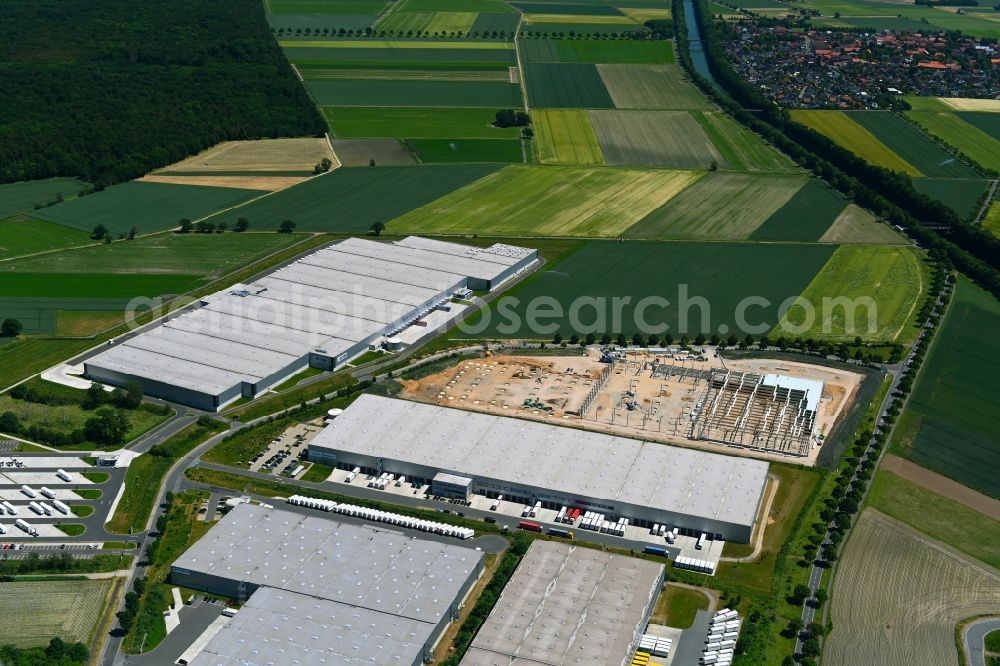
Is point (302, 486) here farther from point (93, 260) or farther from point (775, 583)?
point (93, 260)

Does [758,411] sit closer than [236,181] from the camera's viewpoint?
Yes

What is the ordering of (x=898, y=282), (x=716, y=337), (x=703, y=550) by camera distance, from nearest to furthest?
(x=703, y=550)
(x=716, y=337)
(x=898, y=282)

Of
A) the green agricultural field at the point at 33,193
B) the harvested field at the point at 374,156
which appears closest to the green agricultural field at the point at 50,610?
the green agricultural field at the point at 33,193

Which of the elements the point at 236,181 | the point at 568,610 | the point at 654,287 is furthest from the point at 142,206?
the point at 568,610

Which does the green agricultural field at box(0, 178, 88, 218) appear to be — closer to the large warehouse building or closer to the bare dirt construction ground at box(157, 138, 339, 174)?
the bare dirt construction ground at box(157, 138, 339, 174)

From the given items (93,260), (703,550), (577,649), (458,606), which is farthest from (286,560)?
(93,260)

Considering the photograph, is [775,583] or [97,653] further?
[775,583]

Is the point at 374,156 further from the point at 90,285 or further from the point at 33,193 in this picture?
the point at 90,285
